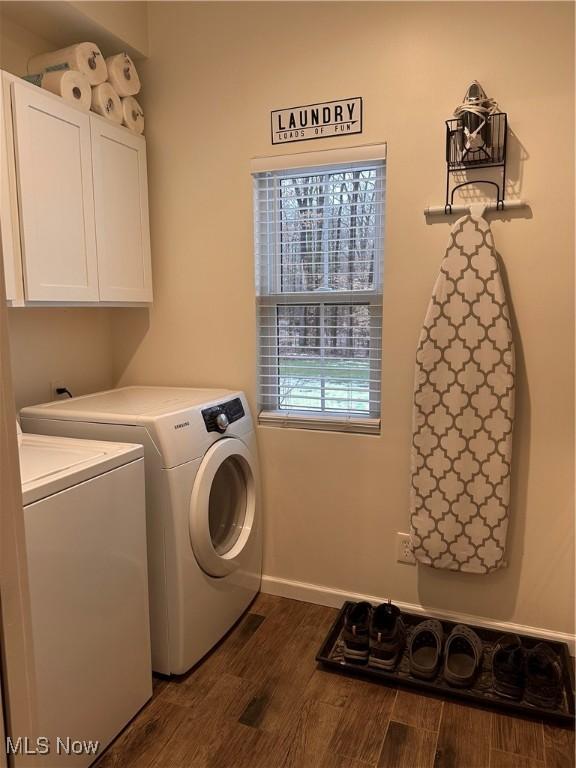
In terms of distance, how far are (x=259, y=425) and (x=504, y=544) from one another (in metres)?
1.12

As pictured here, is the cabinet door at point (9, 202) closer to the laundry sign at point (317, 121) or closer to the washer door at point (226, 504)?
the washer door at point (226, 504)

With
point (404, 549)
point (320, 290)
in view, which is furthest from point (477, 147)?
point (404, 549)

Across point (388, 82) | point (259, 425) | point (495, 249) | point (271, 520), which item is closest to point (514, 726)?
point (271, 520)

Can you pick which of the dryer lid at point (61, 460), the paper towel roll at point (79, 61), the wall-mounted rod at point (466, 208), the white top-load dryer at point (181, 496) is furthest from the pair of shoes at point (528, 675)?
the paper towel roll at point (79, 61)

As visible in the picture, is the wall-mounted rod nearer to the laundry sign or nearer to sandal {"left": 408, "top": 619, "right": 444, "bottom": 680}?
the laundry sign

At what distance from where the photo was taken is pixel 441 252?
202cm

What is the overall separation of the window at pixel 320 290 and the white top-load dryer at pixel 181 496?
326mm

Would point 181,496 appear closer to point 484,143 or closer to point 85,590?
point 85,590

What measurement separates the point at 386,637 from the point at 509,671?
0.41m

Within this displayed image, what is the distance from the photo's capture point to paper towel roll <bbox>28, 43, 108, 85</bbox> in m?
2.02

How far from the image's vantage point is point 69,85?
1987 mm

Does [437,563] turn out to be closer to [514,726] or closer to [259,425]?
[514,726]

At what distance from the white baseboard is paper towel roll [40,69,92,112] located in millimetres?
2159

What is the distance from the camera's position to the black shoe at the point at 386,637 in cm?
190
